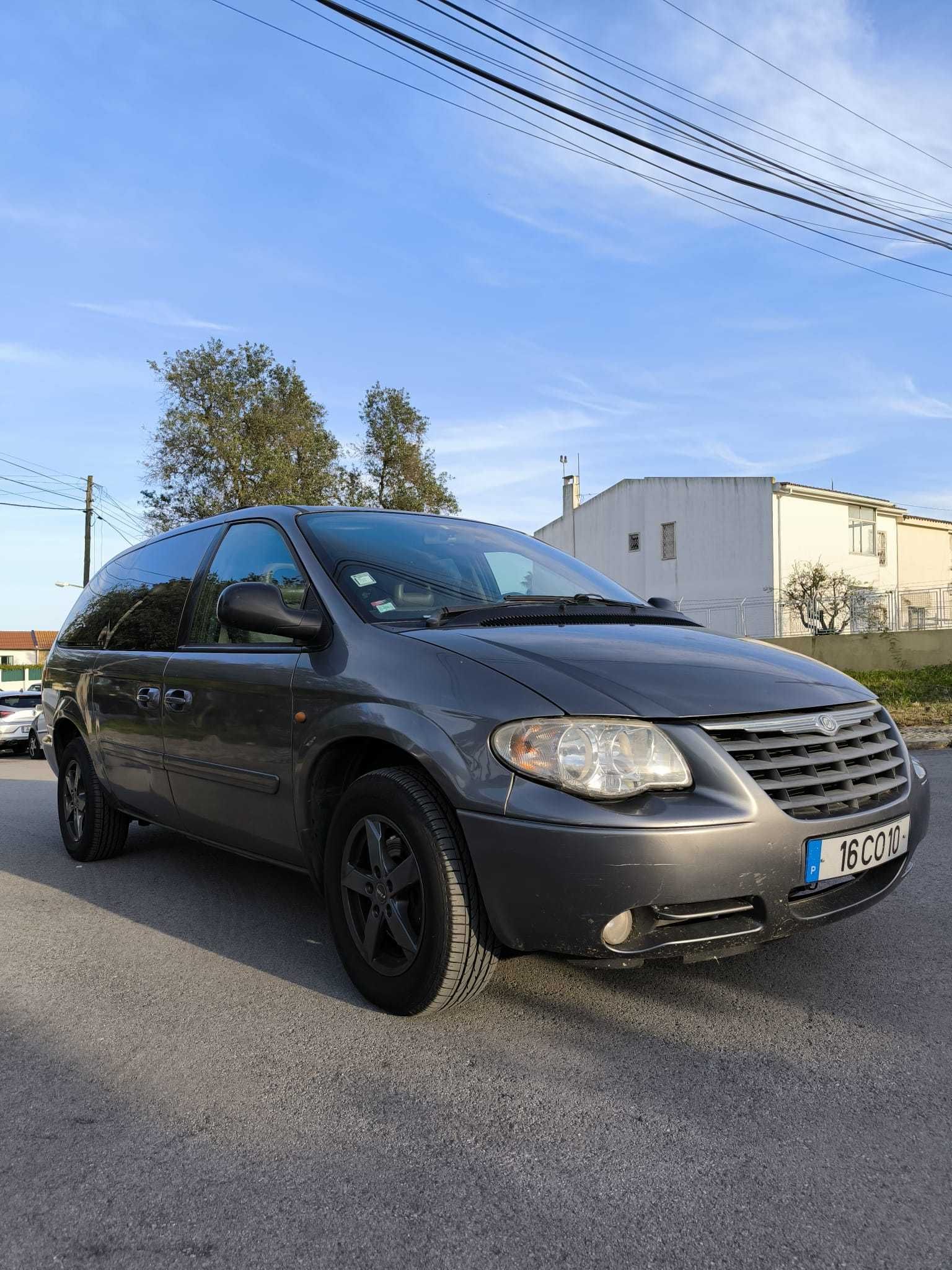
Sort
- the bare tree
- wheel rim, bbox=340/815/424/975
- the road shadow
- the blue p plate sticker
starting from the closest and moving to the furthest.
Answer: the blue p plate sticker
wheel rim, bbox=340/815/424/975
the road shadow
the bare tree

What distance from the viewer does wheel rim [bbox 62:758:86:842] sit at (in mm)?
5266

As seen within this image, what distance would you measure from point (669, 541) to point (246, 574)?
28982 mm

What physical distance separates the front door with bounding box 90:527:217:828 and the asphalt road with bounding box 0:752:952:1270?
33.6 inches

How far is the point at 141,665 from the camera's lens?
4.35 meters

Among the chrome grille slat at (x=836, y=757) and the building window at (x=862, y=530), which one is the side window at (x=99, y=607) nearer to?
the chrome grille slat at (x=836, y=757)

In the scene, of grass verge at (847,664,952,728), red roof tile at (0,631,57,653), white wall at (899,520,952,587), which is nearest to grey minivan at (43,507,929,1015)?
grass verge at (847,664,952,728)

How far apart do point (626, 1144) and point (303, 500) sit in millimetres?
28700

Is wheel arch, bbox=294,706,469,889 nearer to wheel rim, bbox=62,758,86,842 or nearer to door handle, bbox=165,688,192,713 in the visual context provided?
door handle, bbox=165,688,192,713

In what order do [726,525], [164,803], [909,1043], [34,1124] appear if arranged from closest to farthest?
[34,1124] < [909,1043] < [164,803] < [726,525]

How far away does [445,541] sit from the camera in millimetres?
3949

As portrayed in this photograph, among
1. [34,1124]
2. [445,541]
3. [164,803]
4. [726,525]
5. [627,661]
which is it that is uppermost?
[726,525]

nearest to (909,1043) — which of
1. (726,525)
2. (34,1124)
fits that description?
(34,1124)

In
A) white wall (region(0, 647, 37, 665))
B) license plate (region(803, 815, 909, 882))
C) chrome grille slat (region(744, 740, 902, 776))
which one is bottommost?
white wall (region(0, 647, 37, 665))

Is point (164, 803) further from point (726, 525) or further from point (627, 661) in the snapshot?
point (726, 525)
